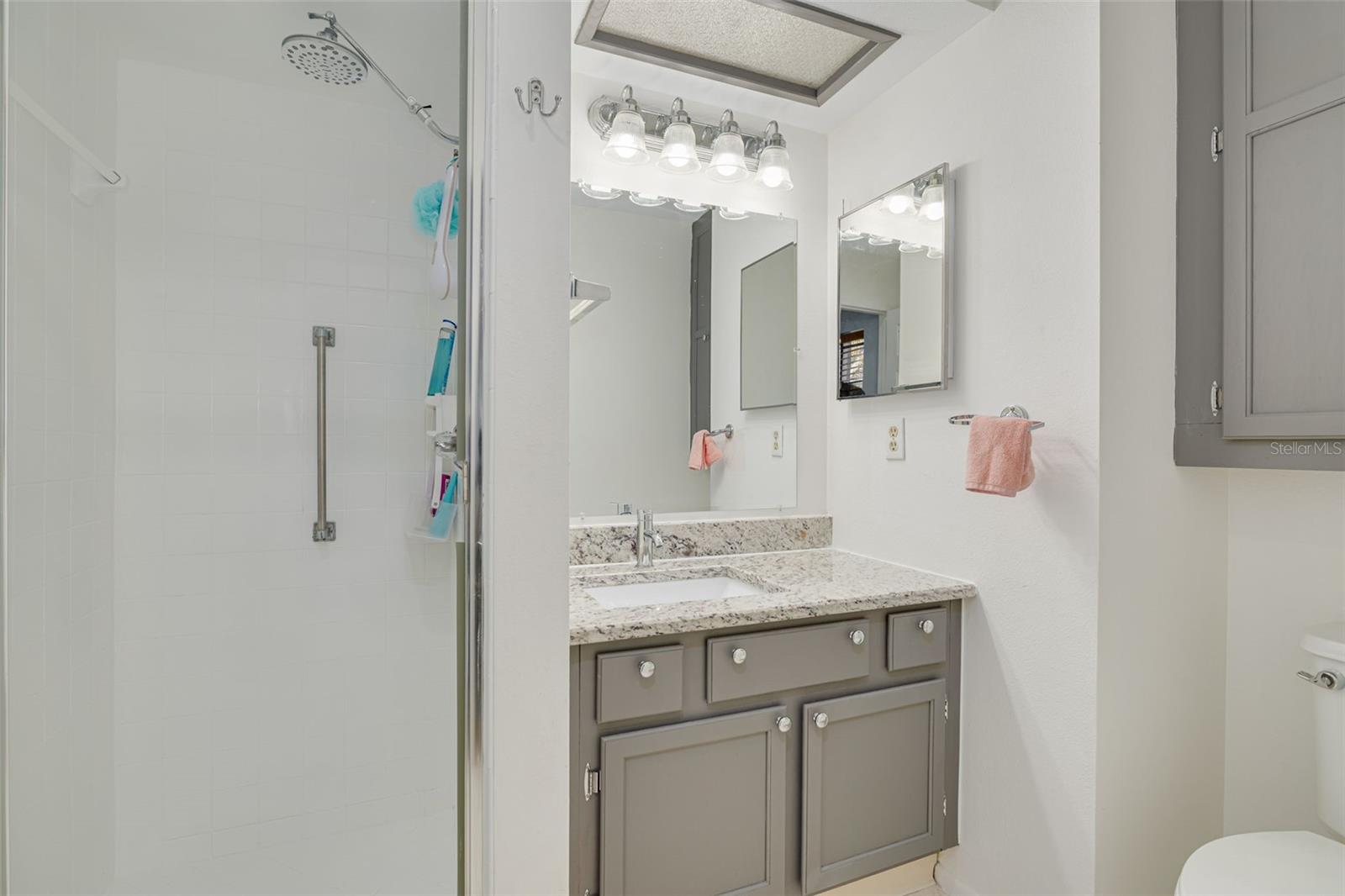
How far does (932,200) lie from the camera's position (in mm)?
1766

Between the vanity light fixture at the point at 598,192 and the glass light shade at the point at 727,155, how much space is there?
32 cm

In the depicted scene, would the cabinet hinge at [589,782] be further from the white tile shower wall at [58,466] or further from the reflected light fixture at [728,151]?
the reflected light fixture at [728,151]

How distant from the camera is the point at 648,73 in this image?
1.86 metres

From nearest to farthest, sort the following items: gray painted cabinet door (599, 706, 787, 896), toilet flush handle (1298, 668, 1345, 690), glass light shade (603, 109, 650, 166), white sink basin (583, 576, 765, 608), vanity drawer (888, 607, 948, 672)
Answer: toilet flush handle (1298, 668, 1345, 690) → gray painted cabinet door (599, 706, 787, 896) → vanity drawer (888, 607, 948, 672) → white sink basin (583, 576, 765, 608) → glass light shade (603, 109, 650, 166)

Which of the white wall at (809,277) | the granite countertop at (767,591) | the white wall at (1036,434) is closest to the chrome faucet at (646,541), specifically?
the granite countertop at (767,591)

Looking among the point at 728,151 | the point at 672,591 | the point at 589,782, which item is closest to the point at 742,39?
the point at 728,151

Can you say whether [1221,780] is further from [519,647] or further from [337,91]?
[337,91]

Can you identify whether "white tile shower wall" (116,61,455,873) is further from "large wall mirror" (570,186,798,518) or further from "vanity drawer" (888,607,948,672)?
"vanity drawer" (888,607,948,672)

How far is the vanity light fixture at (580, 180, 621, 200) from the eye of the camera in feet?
6.13

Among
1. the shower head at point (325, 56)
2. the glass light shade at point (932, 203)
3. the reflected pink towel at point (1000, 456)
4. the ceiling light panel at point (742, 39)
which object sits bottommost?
the reflected pink towel at point (1000, 456)

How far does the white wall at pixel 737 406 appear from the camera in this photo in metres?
2.03

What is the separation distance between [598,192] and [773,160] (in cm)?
57

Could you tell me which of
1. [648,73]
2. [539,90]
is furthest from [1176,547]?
[648,73]

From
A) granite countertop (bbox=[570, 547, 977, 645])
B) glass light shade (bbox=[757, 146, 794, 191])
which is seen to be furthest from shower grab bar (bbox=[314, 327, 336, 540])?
glass light shade (bbox=[757, 146, 794, 191])
